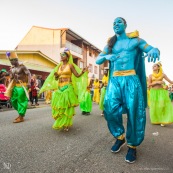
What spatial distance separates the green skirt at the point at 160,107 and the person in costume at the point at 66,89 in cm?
274

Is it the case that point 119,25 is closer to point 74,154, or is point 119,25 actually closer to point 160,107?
point 74,154

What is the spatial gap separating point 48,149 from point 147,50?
243cm

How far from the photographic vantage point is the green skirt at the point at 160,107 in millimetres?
6949

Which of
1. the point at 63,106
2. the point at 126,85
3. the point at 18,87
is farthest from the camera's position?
the point at 18,87

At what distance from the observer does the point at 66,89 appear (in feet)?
17.8

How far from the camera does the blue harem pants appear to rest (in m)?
3.35

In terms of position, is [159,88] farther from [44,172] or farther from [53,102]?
[44,172]

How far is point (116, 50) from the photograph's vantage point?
3.78 m

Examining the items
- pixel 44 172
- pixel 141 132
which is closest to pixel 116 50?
pixel 141 132

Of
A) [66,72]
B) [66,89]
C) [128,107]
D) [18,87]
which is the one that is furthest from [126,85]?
[18,87]

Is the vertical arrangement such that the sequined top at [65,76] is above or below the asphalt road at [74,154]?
above

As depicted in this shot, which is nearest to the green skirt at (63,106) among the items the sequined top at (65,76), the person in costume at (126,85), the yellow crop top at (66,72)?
the sequined top at (65,76)

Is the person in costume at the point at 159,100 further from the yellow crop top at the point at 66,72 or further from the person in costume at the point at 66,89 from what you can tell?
the yellow crop top at the point at 66,72

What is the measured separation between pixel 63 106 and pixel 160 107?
140 inches
